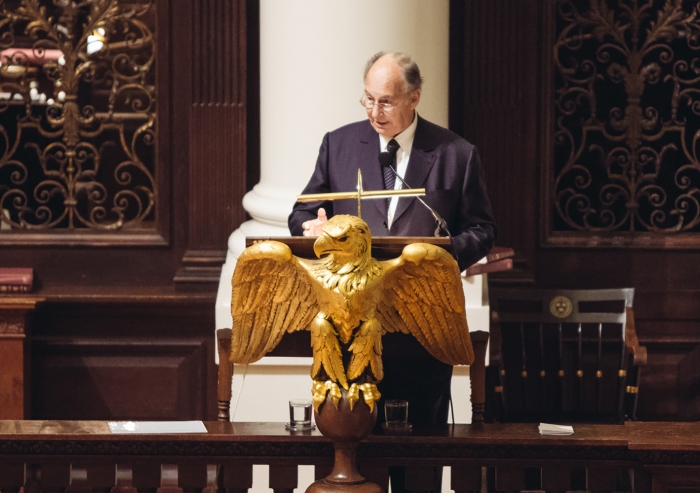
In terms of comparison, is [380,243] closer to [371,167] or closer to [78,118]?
[371,167]

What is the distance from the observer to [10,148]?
5484 mm

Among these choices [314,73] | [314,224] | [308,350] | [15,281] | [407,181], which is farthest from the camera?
[15,281]

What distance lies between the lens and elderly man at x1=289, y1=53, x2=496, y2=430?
3580 mm

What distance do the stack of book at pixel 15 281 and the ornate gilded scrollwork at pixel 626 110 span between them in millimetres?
2447

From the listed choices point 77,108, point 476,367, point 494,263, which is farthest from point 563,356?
point 77,108

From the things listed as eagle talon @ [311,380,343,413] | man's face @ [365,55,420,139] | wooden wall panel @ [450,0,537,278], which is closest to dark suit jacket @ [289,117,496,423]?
man's face @ [365,55,420,139]

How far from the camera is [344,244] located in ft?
9.68

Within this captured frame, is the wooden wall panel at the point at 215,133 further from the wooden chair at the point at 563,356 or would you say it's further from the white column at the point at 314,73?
the wooden chair at the point at 563,356

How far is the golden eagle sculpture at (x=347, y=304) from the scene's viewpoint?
3.01m

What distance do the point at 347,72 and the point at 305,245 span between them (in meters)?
1.91

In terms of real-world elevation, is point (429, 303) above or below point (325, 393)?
above

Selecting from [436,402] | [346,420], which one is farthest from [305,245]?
[436,402]

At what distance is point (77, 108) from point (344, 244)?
283 cm

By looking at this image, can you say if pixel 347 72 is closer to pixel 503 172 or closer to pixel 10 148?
pixel 503 172
